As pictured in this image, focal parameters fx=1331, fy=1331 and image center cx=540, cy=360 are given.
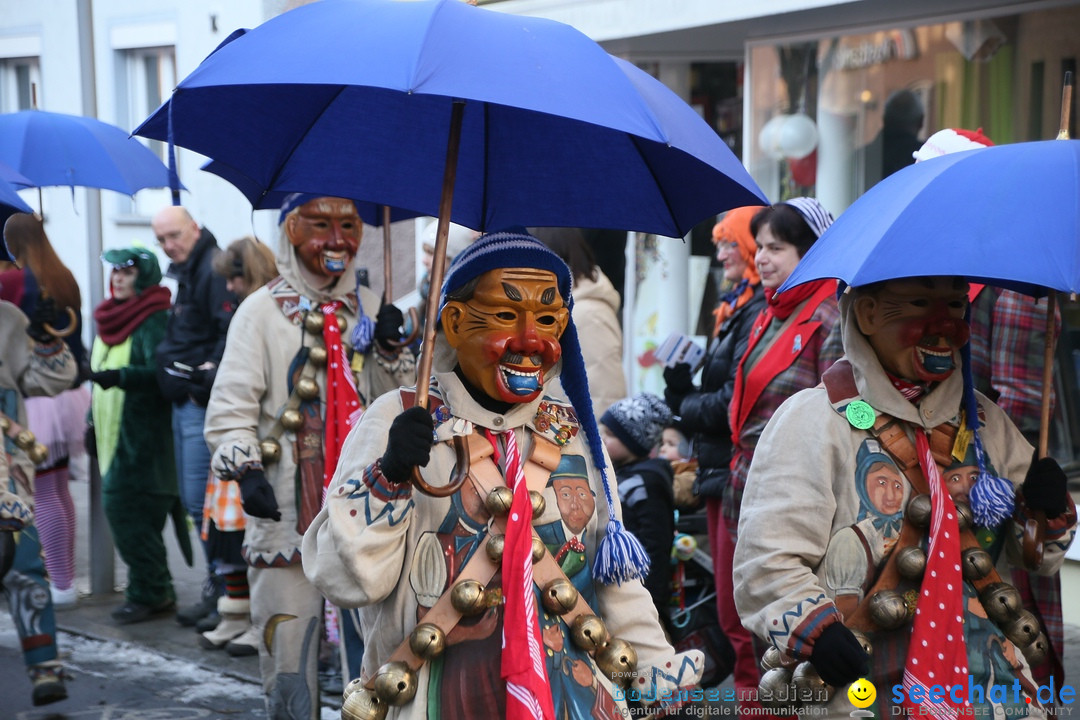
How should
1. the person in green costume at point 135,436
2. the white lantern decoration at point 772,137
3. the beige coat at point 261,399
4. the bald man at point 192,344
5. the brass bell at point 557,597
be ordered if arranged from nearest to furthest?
the brass bell at point 557,597 → the beige coat at point 261,399 → the bald man at point 192,344 → the person in green costume at point 135,436 → the white lantern decoration at point 772,137

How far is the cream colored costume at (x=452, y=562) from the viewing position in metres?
2.83

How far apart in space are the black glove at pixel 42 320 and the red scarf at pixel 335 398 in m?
1.61

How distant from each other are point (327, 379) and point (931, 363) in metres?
2.59

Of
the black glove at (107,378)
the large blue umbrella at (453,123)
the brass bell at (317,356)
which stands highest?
the large blue umbrella at (453,123)

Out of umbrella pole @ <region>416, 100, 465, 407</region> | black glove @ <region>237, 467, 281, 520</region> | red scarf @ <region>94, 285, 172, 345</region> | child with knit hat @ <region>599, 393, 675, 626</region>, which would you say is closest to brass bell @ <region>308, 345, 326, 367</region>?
black glove @ <region>237, 467, 281, 520</region>

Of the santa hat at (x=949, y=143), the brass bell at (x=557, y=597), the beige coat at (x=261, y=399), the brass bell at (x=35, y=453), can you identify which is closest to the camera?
the brass bell at (x=557, y=597)

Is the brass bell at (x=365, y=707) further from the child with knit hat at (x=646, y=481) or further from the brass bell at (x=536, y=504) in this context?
the child with knit hat at (x=646, y=481)

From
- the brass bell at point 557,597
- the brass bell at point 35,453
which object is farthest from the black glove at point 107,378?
the brass bell at point 557,597

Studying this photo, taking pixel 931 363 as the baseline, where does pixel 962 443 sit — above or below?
below

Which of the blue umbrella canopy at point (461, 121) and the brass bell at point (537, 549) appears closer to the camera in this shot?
the blue umbrella canopy at point (461, 121)

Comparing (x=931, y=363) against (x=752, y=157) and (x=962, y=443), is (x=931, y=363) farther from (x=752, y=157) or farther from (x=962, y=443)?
(x=752, y=157)

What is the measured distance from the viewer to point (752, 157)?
8.52 m

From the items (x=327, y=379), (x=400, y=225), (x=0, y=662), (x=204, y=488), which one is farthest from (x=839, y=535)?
(x=400, y=225)

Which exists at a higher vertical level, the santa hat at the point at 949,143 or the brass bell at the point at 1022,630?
the santa hat at the point at 949,143
